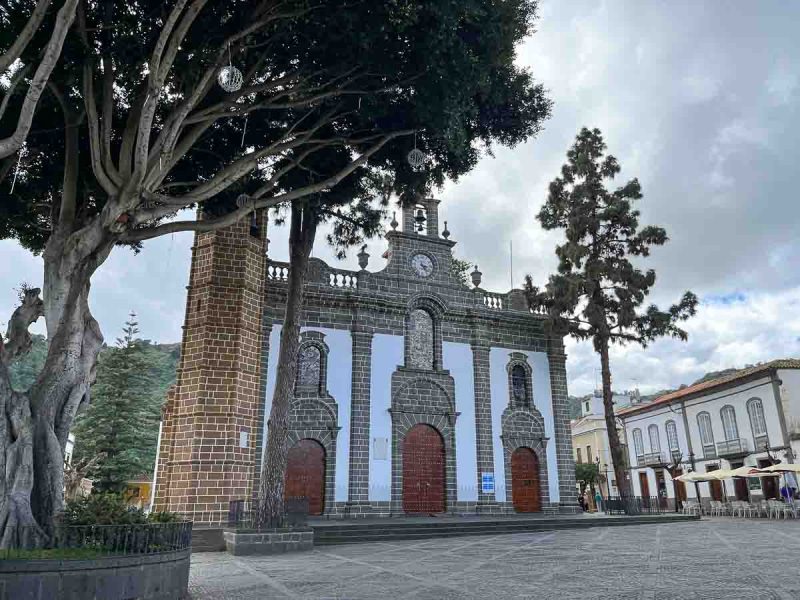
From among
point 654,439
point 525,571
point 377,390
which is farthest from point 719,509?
point 525,571

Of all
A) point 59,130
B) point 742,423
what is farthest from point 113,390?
point 742,423

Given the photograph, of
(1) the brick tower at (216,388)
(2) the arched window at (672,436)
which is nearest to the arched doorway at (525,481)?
(1) the brick tower at (216,388)

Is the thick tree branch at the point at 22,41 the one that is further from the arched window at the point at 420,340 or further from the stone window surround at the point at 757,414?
the stone window surround at the point at 757,414

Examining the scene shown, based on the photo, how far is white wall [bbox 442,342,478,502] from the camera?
66.7 ft

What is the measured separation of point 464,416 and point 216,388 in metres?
9.33

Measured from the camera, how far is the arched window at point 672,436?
32.7 m

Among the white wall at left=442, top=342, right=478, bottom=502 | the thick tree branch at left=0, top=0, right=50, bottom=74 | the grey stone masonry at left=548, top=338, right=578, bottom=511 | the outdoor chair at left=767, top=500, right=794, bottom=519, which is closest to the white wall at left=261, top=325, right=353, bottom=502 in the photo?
the white wall at left=442, top=342, right=478, bottom=502

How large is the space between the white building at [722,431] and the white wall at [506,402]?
6289mm

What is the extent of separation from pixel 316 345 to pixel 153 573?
43.1 ft

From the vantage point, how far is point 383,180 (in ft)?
49.3

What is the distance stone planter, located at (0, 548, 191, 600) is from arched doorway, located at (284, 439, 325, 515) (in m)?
11.4

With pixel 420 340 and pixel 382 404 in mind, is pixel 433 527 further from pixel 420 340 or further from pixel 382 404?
pixel 420 340

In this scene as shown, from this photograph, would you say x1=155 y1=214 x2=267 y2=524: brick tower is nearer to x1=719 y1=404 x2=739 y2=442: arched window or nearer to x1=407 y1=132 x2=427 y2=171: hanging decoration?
x1=407 y1=132 x2=427 y2=171: hanging decoration

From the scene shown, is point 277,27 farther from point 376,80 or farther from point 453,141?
point 453,141
